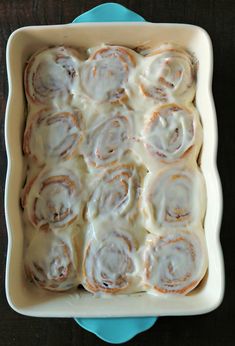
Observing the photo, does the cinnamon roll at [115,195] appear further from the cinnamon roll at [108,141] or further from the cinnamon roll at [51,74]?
the cinnamon roll at [51,74]

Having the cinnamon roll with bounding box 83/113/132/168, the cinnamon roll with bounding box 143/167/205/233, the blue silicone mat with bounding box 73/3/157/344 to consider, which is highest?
the cinnamon roll with bounding box 83/113/132/168

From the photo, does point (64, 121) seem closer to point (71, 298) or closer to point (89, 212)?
point (89, 212)

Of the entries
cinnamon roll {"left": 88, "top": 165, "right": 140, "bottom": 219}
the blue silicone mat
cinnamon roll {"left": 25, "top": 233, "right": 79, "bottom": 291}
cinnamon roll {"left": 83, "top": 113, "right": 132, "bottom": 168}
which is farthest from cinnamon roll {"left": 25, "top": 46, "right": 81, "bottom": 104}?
the blue silicone mat

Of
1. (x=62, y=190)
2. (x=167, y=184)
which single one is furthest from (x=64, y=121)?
(x=167, y=184)

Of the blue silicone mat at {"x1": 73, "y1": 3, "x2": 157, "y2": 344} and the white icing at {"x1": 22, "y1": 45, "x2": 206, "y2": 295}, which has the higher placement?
the white icing at {"x1": 22, "y1": 45, "x2": 206, "y2": 295}

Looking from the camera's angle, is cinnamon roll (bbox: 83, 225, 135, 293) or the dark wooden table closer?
cinnamon roll (bbox: 83, 225, 135, 293)

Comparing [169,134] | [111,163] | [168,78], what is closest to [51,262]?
[111,163]

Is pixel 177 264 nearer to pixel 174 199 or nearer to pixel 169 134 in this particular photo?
pixel 174 199

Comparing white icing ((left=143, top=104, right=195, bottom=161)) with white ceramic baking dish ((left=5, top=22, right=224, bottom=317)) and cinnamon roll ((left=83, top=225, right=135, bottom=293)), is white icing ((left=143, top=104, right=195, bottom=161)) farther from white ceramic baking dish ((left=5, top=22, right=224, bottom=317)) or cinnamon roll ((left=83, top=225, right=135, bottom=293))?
cinnamon roll ((left=83, top=225, right=135, bottom=293))
